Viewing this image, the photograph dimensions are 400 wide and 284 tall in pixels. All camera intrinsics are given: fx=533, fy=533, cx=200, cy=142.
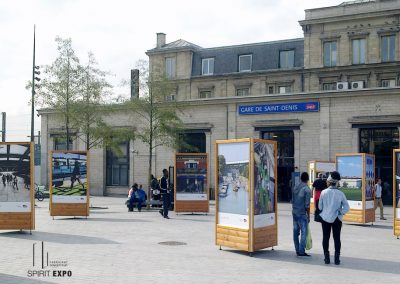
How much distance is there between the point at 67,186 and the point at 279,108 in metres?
17.1

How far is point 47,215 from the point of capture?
22281 millimetres

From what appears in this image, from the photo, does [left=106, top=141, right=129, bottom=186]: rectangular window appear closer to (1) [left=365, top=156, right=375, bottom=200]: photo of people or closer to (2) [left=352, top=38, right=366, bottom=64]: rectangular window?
(2) [left=352, top=38, right=366, bottom=64]: rectangular window

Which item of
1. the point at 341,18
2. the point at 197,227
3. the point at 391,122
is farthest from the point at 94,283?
the point at 341,18

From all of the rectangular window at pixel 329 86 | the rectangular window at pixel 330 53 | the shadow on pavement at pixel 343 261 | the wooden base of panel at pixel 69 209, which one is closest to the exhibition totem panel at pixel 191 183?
the wooden base of panel at pixel 69 209

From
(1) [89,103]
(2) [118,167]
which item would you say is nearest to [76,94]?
(1) [89,103]

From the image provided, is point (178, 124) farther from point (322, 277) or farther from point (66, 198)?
point (322, 277)

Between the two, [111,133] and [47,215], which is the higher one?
[111,133]

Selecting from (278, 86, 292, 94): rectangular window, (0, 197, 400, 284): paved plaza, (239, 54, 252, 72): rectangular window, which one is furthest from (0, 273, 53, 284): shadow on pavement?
(239, 54, 252, 72): rectangular window

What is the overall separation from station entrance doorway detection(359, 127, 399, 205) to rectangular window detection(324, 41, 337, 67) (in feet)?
39.8

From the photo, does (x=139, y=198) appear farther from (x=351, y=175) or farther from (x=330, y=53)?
(x=330, y=53)

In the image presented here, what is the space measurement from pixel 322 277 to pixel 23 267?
563cm

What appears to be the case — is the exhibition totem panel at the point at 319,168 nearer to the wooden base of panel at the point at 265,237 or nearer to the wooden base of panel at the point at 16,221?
the wooden base of panel at the point at 265,237

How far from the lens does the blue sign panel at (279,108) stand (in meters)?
32.8

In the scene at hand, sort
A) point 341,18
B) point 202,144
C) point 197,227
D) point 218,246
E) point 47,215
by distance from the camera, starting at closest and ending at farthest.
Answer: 1. point 218,246
2. point 197,227
3. point 47,215
4. point 202,144
5. point 341,18
